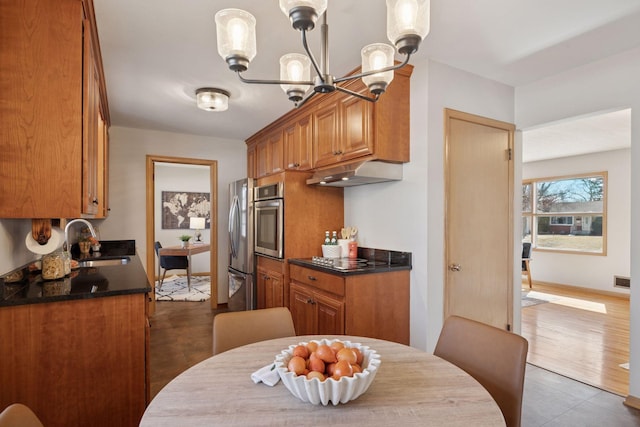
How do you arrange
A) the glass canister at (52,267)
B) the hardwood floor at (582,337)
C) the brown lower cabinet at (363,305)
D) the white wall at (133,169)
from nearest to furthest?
the glass canister at (52,267) < the brown lower cabinet at (363,305) < the hardwood floor at (582,337) < the white wall at (133,169)

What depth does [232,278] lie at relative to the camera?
4.38 m

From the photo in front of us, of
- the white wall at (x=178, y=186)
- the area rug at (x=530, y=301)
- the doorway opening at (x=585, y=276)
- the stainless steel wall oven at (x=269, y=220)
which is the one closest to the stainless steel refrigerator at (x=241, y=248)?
the stainless steel wall oven at (x=269, y=220)

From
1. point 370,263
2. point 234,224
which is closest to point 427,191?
point 370,263

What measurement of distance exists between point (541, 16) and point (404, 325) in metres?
2.18

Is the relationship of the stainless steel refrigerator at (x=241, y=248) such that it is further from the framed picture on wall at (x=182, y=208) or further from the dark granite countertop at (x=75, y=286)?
the framed picture on wall at (x=182, y=208)

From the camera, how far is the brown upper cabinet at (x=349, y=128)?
2.56 m

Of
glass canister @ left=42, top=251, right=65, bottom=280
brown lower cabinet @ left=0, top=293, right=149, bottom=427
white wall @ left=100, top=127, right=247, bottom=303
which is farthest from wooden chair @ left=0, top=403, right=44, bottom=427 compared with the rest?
white wall @ left=100, top=127, right=247, bottom=303

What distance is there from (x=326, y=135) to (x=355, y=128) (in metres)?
0.46

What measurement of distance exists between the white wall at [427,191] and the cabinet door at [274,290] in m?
1.21

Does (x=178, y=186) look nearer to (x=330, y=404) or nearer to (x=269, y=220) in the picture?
(x=269, y=220)

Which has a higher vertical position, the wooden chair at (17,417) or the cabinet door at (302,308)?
the wooden chair at (17,417)

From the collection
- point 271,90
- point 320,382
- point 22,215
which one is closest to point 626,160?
point 271,90

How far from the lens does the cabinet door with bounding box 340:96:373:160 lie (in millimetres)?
2566

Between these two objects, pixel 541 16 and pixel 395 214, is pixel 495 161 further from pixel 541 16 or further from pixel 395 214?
pixel 541 16
